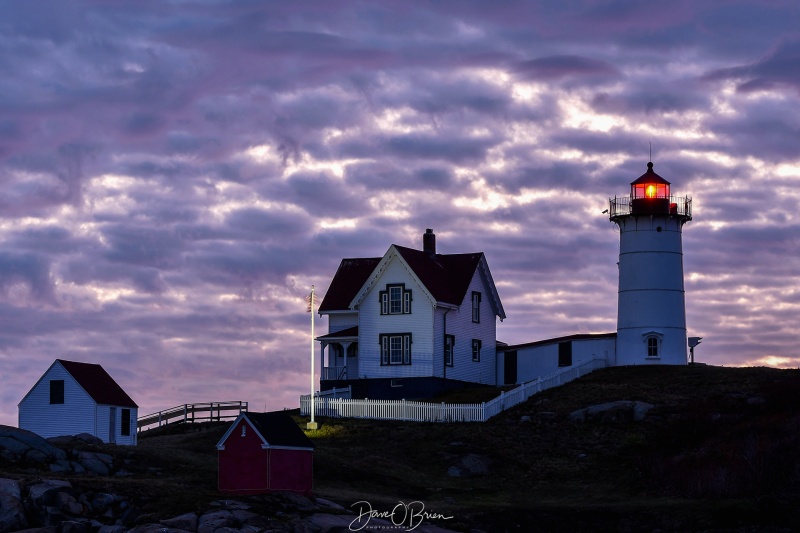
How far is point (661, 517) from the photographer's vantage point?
1607 inches

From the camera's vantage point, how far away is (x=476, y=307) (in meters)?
72.4

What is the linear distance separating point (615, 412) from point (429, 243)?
2108 centimetres

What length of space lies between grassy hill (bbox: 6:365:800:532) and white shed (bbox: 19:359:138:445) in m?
2.83

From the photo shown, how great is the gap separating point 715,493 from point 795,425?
7831 mm

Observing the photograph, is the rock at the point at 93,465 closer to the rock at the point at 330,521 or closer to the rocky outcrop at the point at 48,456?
the rocky outcrop at the point at 48,456

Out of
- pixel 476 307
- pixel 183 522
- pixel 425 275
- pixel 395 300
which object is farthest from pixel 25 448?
pixel 476 307

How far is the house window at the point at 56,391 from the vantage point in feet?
181

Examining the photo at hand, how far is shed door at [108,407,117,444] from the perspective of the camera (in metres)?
55.2

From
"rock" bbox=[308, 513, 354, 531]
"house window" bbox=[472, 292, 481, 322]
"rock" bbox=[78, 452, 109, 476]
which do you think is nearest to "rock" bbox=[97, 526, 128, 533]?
"rock" bbox=[308, 513, 354, 531]

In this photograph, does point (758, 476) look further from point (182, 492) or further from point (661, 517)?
point (182, 492)

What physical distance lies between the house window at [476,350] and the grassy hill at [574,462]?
27.4 feet

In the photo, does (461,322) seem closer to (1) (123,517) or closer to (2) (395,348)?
(2) (395,348)

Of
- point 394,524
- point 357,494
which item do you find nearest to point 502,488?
point 357,494

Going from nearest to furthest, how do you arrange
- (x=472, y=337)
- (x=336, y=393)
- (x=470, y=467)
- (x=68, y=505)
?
(x=68, y=505)
(x=470, y=467)
(x=336, y=393)
(x=472, y=337)
